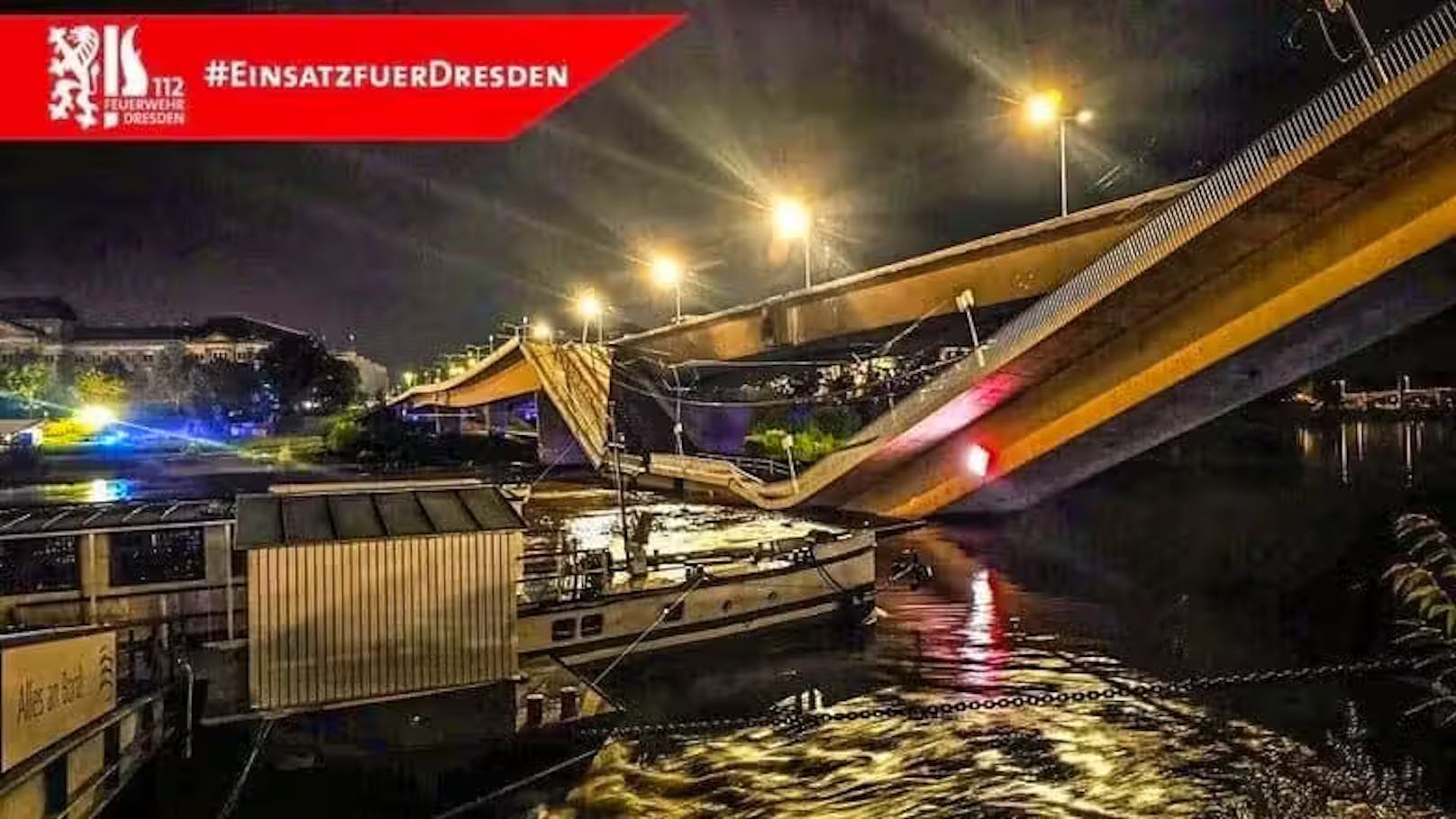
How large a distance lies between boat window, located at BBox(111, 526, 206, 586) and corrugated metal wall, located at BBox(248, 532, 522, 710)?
2668 millimetres

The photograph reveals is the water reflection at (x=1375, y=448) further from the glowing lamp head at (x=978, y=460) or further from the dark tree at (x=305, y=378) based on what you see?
the dark tree at (x=305, y=378)

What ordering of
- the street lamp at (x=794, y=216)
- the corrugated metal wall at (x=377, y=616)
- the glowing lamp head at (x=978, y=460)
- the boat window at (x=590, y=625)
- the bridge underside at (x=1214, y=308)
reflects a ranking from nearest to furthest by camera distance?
the corrugated metal wall at (x=377, y=616), the boat window at (x=590, y=625), the bridge underside at (x=1214, y=308), the glowing lamp head at (x=978, y=460), the street lamp at (x=794, y=216)

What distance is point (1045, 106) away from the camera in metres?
32.2

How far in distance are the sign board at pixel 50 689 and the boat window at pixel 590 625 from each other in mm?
7636

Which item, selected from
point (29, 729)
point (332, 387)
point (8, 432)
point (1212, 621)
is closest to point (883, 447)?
point (1212, 621)

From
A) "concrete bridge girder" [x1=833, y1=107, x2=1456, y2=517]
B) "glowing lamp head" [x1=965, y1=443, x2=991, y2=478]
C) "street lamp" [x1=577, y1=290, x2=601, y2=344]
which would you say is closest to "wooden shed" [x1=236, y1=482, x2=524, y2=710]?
"concrete bridge girder" [x1=833, y1=107, x2=1456, y2=517]

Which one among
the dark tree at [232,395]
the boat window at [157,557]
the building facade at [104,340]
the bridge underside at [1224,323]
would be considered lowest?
the boat window at [157,557]

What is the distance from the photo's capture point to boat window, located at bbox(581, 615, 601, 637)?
17688mm

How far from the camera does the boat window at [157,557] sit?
576 inches

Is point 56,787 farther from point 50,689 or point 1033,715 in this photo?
point 1033,715

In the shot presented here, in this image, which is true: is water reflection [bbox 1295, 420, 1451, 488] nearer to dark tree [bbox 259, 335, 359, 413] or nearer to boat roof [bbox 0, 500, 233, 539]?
boat roof [bbox 0, 500, 233, 539]

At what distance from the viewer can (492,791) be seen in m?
12.0

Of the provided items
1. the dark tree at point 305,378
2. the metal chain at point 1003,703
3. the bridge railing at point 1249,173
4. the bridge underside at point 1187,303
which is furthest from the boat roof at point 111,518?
the dark tree at point 305,378

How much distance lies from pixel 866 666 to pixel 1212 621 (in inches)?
339
